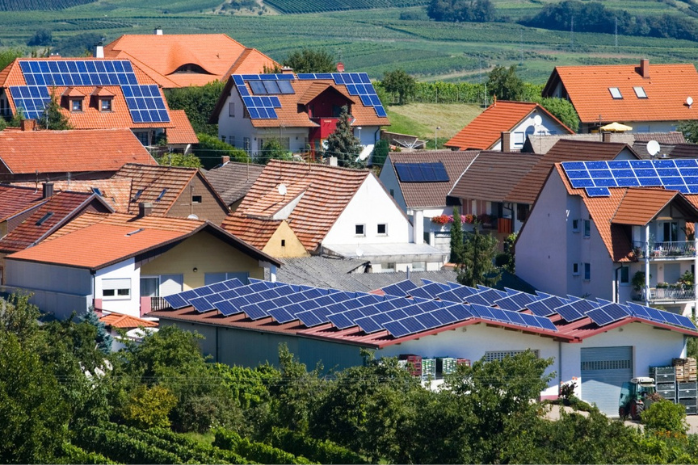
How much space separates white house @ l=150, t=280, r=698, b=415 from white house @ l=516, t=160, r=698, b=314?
15.5 m

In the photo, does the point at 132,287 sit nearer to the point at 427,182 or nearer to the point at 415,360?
the point at 415,360

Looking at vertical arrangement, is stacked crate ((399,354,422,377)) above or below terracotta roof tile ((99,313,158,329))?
below

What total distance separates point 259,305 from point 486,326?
320 inches

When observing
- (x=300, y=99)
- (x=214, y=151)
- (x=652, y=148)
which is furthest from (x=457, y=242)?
(x=300, y=99)

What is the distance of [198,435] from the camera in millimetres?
48562

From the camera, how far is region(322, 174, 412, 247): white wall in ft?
259

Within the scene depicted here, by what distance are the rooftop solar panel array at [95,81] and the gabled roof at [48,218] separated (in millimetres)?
32785

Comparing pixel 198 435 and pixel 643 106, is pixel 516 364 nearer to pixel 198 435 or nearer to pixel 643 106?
pixel 198 435

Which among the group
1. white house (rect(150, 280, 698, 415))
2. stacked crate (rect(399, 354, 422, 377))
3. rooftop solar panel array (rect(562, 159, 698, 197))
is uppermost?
rooftop solar panel array (rect(562, 159, 698, 197))

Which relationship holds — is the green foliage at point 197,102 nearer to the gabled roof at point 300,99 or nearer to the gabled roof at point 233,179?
the gabled roof at point 300,99

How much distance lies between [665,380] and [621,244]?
61.2 feet

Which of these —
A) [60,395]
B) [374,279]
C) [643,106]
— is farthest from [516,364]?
[643,106]

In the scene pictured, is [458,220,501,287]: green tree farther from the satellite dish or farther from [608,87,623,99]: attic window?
[608,87,623,99]: attic window

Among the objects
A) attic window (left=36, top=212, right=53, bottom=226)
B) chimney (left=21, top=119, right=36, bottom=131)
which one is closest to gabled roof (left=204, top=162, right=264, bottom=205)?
chimney (left=21, top=119, right=36, bottom=131)
